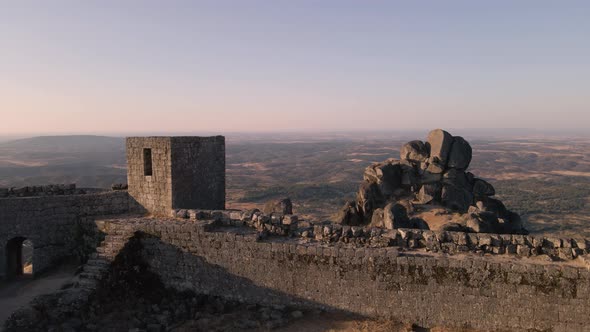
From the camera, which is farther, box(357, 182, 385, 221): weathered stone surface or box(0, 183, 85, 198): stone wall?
box(357, 182, 385, 221): weathered stone surface

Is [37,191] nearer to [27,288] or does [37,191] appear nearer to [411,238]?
[27,288]

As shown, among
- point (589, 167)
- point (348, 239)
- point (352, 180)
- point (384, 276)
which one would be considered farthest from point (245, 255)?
point (589, 167)

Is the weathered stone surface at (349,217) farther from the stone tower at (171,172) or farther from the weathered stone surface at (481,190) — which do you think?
the weathered stone surface at (481,190)

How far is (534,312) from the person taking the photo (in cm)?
973

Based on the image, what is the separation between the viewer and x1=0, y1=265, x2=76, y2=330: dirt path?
12.3 meters

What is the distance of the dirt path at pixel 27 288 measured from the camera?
12.3m

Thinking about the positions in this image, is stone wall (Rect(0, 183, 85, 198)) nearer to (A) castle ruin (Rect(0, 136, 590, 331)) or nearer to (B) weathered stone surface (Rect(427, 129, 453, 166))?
(A) castle ruin (Rect(0, 136, 590, 331))

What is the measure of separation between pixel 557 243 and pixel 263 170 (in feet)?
349

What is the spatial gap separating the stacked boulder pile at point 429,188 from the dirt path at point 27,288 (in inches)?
429

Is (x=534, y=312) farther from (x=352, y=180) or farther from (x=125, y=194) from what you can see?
(x=352, y=180)

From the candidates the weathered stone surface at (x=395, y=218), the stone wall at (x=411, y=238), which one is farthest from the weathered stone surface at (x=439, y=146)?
the stone wall at (x=411, y=238)

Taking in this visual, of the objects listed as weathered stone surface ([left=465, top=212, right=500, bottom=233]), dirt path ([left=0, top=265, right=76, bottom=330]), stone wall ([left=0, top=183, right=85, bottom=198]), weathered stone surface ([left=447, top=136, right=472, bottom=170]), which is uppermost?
weathered stone surface ([left=447, top=136, right=472, bottom=170])

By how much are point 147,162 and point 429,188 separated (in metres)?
12.6

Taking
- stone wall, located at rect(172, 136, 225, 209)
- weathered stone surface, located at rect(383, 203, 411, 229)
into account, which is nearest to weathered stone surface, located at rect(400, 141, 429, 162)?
weathered stone surface, located at rect(383, 203, 411, 229)
